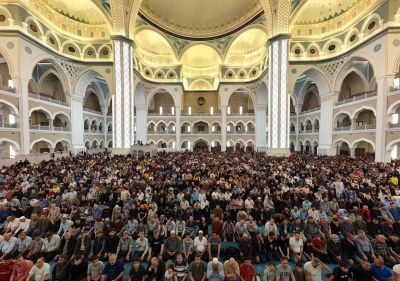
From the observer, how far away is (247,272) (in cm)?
416

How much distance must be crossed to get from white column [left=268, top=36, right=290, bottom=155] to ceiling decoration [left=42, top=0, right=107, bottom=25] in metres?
19.1

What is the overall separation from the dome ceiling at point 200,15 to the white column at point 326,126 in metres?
13.8

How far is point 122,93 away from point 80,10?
11311 mm

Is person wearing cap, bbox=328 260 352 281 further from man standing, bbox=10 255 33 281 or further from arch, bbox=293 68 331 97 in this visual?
arch, bbox=293 68 331 97

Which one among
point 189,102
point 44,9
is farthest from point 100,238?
point 189,102

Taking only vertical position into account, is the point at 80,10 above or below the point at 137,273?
above

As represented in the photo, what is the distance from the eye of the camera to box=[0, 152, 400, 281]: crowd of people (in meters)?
4.19

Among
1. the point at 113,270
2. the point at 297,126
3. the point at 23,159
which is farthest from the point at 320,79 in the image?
the point at 23,159

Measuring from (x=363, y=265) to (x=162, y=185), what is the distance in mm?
7214

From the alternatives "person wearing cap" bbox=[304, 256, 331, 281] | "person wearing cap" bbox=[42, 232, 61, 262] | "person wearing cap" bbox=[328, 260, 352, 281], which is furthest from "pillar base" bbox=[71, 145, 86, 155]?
"person wearing cap" bbox=[328, 260, 352, 281]

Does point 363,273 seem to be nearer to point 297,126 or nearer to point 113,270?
point 113,270

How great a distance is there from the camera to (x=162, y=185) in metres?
9.26

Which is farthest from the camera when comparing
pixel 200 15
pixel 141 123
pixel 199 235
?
pixel 141 123

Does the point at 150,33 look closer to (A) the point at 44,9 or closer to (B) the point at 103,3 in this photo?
(B) the point at 103,3
